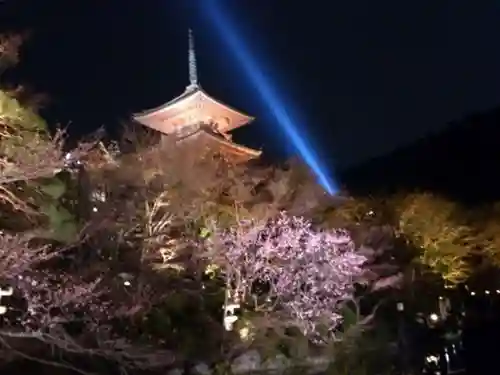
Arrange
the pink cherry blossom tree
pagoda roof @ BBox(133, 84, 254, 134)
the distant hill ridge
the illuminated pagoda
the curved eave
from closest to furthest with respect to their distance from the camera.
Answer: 1. the pink cherry blossom tree
2. the curved eave
3. the illuminated pagoda
4. pagoda roof @ BBox(133, 84, 254, 134)
5. the distant hill ridge

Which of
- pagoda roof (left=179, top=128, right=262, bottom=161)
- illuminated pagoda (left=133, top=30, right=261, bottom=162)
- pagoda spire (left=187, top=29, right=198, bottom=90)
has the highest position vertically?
pagoda spire (left=187, top=29, right=198, bottom=90)

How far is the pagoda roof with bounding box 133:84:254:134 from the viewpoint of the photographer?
19891 mm

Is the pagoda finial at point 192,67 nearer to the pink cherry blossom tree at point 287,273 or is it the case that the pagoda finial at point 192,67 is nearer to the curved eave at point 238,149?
the curved eave at point 238,149

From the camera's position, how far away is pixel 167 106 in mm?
20047

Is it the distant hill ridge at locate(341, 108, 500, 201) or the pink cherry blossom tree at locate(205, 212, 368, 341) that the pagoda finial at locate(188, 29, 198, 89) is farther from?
the pink cherry blossom tree at locate(205, 212, 368, 341)

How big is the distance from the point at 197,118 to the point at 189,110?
378 millimetres

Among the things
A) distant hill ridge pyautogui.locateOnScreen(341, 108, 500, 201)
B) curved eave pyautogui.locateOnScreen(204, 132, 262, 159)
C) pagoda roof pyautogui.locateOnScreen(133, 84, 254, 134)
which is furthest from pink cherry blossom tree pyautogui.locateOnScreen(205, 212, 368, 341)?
distant hill ridge pyautogui.locateOnScreen(341, 108, 500, 201)

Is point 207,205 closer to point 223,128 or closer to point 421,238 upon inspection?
point 421,238

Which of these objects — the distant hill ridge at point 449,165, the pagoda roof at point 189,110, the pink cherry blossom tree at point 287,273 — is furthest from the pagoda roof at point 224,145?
the pink cherry blossom tree at point 287,273

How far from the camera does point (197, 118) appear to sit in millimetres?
20750

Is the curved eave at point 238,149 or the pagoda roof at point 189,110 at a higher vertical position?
the pagoda roof at point 189,110

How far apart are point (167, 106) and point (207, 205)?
7.92 metres

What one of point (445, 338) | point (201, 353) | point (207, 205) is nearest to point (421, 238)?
point (445, 338)

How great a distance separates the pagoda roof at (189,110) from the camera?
19891 millimetres
